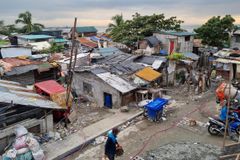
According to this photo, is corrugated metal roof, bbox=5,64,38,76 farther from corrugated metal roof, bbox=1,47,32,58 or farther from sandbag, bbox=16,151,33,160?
sandbag, bbox=16,151,33,160

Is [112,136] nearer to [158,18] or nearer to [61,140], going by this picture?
[61,140]

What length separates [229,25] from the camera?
30188 mm

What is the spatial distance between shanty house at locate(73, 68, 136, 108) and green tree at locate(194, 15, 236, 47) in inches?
754

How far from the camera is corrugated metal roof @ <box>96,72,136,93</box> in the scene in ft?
51.9

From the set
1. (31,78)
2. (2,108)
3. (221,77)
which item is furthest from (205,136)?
(31,78)

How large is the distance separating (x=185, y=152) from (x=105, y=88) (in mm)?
7709

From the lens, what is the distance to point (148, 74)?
18422 millimetres

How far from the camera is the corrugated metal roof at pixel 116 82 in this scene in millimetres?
15812

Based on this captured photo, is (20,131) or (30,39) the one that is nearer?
(20,131)

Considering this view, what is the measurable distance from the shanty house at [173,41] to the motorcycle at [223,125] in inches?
662

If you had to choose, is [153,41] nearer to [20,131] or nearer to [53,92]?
[53,92]

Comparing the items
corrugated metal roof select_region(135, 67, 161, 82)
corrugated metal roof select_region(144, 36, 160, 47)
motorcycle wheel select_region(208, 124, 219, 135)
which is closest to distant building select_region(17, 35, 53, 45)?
corrugated metal roof select_region(144, 36, 160, 47)

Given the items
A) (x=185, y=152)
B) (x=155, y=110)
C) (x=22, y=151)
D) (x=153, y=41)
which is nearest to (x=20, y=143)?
(x=22, y=151)

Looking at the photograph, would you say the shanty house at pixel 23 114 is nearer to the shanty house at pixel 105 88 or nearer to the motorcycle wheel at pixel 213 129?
the shanty house at pixel 105 88
